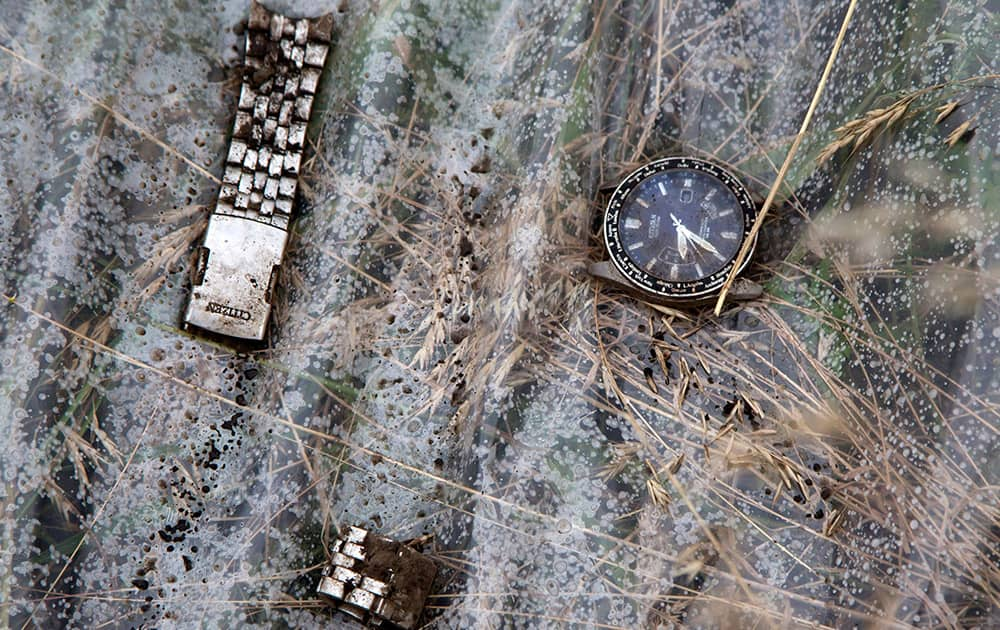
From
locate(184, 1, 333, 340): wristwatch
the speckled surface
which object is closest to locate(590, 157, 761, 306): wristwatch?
the speckled surface

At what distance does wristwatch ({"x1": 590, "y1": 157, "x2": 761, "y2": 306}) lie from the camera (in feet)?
7.64

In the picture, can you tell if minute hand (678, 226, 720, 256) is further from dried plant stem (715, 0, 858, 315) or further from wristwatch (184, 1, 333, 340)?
wristwatch (184, 1, 333, 340)

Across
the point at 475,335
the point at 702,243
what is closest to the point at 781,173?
the point at 702,243

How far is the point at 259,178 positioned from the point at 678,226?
1154 mm

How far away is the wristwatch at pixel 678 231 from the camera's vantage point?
2330mm

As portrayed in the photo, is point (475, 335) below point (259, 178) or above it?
below

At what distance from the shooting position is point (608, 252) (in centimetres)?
236

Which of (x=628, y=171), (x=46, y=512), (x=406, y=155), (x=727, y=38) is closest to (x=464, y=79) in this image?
(x=406, y=155)

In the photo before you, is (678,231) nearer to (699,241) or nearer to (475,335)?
(699,241)

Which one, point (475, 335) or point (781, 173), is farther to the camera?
point (475, 335)

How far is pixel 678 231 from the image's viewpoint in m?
2.35

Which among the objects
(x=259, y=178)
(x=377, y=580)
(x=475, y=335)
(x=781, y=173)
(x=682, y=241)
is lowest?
(x=377, y=580)

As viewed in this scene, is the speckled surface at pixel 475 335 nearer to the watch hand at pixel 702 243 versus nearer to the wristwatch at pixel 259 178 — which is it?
the wristwatch at pixel 259 178

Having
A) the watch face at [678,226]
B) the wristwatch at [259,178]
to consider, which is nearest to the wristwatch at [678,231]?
the watch face at [678,226]
